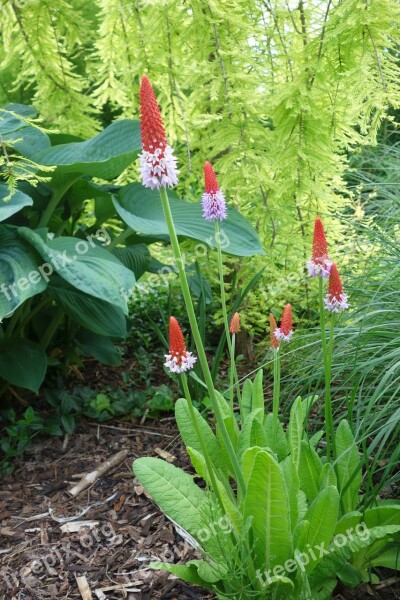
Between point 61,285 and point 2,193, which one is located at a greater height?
point 2,193

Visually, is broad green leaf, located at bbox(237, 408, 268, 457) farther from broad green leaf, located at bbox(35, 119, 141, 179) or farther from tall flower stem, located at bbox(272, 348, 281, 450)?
broad green leaf, located at bbox(35, 119, 141, 179)

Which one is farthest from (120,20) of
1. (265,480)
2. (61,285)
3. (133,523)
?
(265,480)

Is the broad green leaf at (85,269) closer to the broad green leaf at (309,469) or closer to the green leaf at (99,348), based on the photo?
the green leaf at (99,348)

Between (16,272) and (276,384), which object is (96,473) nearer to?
(16,272)

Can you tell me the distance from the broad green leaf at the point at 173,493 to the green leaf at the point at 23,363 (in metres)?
1.00

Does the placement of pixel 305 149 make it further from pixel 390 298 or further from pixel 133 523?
pixel 133 523

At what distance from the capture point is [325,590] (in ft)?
5.16

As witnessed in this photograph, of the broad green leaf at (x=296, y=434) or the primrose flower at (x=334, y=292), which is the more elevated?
the primrose flower at (x=334, y=292)

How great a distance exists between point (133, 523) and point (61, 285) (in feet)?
3.17

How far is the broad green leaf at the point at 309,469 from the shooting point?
1.63 m

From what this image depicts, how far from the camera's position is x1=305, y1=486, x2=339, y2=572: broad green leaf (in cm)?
141

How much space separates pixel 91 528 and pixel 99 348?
38.4 inches

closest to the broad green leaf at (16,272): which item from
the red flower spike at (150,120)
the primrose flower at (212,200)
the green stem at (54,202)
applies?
the green stem at (54,202)

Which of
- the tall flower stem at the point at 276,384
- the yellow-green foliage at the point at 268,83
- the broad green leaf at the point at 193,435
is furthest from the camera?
the yellow-green foliage at the point at 268,83
